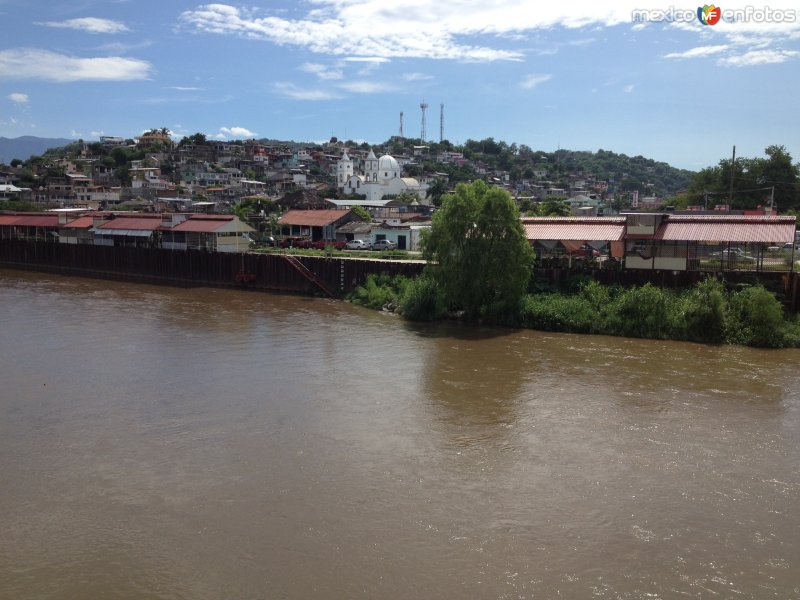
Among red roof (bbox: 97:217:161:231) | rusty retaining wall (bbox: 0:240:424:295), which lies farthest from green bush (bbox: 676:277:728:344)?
red roof (bbox: 97:217:161:231)

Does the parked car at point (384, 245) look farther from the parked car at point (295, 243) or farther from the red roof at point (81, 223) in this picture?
the red roof at point (81, 223)

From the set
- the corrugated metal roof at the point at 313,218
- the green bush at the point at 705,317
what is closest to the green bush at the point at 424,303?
the green bush at the point at 705,317

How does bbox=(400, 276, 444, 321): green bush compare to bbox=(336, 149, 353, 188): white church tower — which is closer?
bbox=(400, 276, 444, 321): green bush

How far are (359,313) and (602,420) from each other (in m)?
19.7

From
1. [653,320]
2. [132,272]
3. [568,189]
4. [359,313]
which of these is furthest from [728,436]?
[568,189]

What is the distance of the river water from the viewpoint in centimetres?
1205

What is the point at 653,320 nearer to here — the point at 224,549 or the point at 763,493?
the point at 763,493

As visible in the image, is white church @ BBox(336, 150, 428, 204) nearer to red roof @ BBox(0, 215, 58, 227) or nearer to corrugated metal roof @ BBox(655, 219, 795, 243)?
red roof @ BBox(0, 215, 58, 227)

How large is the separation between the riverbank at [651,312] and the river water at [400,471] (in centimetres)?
125

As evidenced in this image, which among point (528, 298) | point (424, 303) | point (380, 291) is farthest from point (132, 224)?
point (528, 298)

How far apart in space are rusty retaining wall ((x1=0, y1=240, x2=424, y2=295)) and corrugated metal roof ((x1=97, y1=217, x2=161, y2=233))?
2347 mm

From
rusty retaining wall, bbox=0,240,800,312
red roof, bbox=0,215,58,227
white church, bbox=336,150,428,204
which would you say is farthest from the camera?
white church, bbox=336,150,428,204

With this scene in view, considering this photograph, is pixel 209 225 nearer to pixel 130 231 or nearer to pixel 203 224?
pixel 203 224

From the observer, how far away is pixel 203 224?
53.4 m
